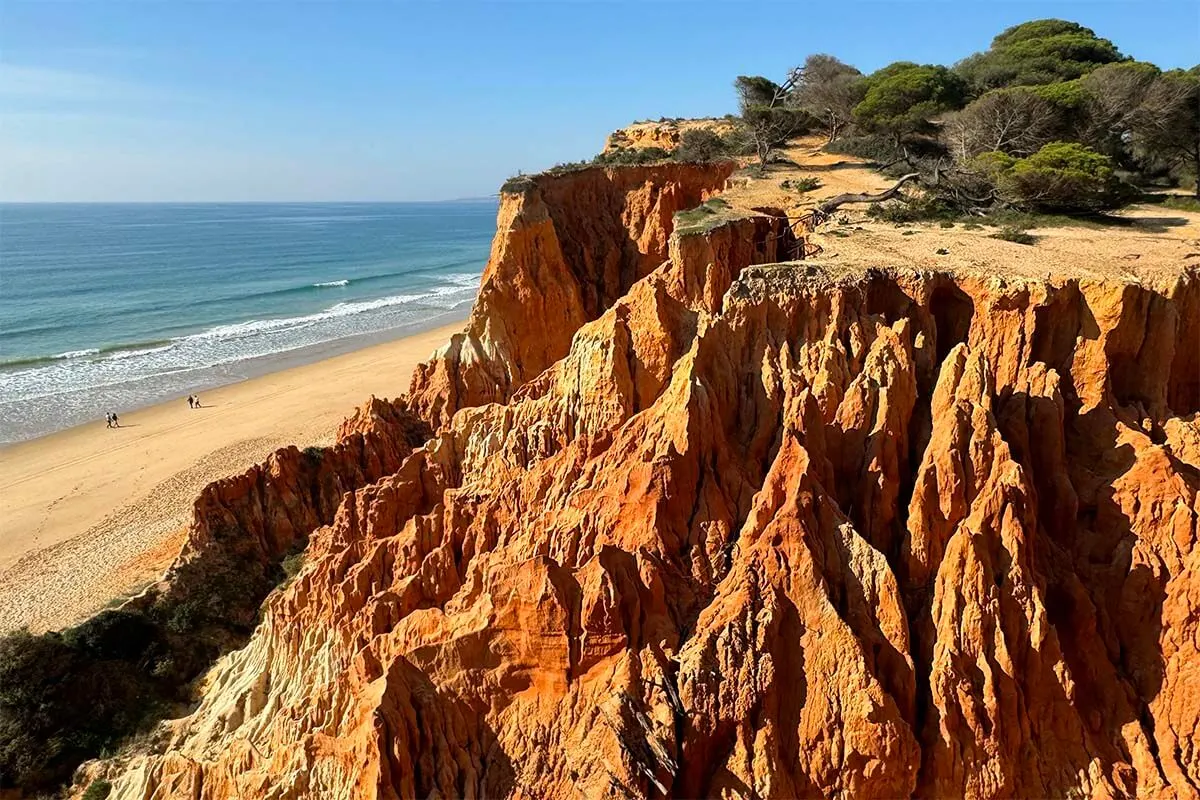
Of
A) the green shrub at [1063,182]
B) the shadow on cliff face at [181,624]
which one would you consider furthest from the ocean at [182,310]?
the green shrub at [1063,182]

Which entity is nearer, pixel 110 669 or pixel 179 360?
pixel 110 669

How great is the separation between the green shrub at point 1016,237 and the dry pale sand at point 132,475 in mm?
26629

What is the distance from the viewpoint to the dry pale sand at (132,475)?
80.9 ft

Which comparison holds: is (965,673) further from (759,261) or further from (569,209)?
(569,209)

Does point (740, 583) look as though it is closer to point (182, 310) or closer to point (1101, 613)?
point (1101, 613)

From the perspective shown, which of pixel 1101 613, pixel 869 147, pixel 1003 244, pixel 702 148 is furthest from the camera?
pixel 702 148

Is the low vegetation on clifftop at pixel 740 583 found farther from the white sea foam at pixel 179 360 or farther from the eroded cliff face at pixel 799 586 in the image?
the white sea foam at pixel 179 360

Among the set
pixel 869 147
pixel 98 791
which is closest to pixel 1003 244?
pixel 869 147

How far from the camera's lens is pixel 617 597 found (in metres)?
10.5

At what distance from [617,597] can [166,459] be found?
113 feet

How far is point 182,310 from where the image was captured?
238 ft

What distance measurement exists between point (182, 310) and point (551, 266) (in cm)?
6095

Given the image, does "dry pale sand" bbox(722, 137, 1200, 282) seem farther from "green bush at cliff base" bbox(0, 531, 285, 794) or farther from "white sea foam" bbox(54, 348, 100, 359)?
"white sea foam" bbox(54, 348, 100, 359)

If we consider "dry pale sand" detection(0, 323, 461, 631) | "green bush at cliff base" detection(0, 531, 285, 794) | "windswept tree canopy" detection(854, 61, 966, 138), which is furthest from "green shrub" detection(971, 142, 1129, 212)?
"dry pale sand" detection(0, 323, 461, 631)
